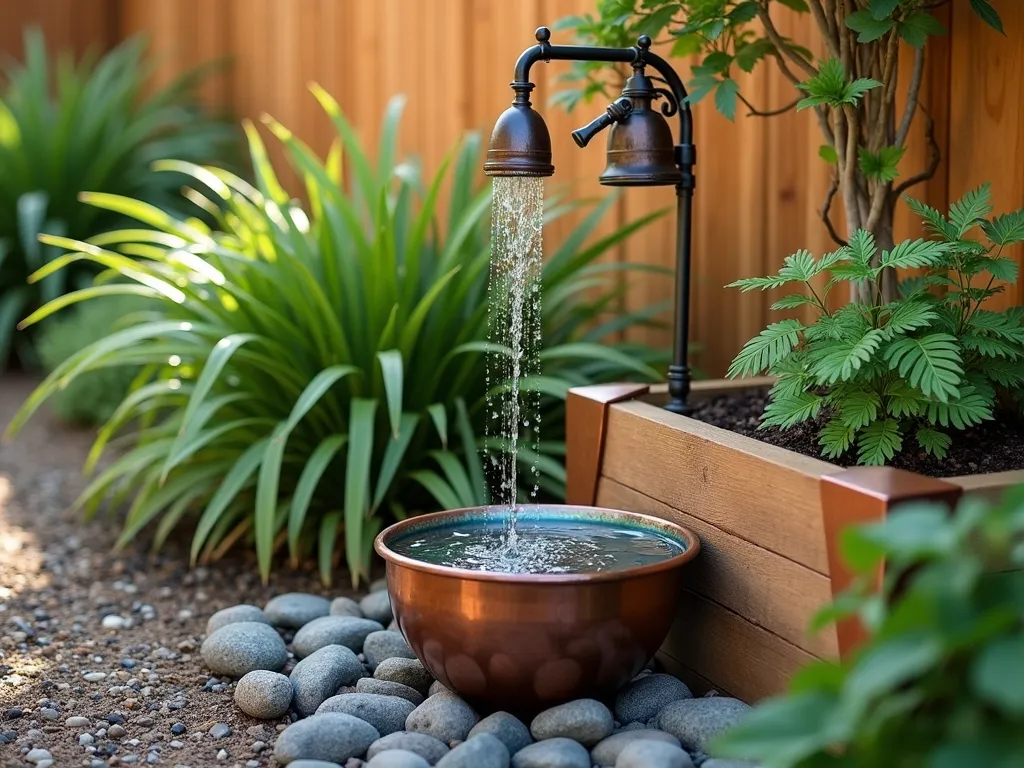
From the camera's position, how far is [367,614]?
8.29 ft

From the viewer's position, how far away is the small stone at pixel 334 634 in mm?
2312

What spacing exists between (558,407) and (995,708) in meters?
2.08

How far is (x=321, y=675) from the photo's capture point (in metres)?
2.07

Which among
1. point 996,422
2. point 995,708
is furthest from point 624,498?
point 995,708

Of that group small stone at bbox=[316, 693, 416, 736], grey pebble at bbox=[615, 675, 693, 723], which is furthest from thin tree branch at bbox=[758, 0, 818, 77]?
small stone at bbox=[316, 693, 416, 736]

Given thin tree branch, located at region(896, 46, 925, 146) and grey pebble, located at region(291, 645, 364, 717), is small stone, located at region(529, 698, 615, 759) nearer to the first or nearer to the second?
grey pebble, located at region(291, 645, 364, 717)

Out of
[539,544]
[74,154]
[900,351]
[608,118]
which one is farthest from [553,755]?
[74,154]

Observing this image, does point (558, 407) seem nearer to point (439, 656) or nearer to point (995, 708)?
point (439, 656)

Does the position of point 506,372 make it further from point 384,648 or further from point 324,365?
point 384,648

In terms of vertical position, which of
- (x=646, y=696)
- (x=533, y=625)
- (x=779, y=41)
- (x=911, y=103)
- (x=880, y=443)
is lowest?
(x=646, y=696)

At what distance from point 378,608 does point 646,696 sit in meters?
0.78

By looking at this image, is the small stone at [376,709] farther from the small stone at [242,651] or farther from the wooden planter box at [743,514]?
the wooden planter box at [743,514]

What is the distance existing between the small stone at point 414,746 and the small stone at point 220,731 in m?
0.32

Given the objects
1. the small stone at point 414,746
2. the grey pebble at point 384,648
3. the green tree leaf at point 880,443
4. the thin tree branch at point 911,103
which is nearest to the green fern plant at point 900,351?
the green tree leaf at point 880,443
